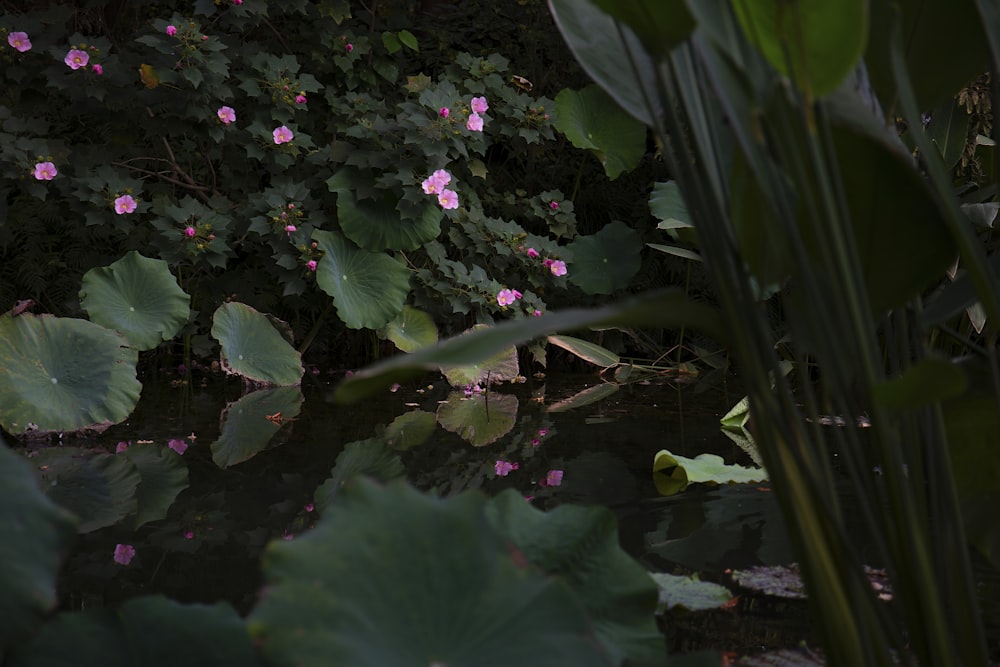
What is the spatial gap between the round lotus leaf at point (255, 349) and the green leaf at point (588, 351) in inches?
35.0

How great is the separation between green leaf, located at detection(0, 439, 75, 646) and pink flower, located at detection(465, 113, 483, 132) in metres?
2.88

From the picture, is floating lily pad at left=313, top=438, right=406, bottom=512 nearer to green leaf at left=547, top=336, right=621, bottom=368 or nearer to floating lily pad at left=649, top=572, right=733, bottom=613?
floating lily pad at left=649, top=572, right=733, bottom=613

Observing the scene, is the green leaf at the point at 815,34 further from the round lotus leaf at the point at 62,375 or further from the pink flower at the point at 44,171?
the pink flower at the point at 44,171

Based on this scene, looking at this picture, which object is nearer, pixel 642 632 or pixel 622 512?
pixel 642 632

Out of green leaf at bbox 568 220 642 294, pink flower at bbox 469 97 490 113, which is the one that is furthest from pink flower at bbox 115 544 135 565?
green leaf at bbox 568 220 642 294

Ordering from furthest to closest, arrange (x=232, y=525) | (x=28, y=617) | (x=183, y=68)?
(x=183, y=68) → (x=232, y=525) → (x=28, y=617)

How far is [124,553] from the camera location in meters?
1.33

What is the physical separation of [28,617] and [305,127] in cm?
335

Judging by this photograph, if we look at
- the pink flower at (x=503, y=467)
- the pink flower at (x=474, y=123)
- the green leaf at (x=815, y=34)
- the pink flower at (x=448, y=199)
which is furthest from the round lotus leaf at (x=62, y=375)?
the green leaf at (x=815, y=34)

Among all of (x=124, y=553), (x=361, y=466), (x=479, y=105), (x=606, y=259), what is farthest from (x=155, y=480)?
(x=606, y=259)

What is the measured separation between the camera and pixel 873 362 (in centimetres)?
54

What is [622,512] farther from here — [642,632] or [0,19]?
[0,19]

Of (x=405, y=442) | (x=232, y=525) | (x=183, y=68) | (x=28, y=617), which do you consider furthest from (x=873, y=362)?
(x=183, y=68)

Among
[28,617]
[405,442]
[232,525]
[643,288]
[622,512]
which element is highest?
[28,617]
